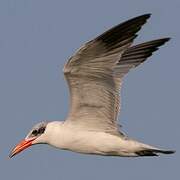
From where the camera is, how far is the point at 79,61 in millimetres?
16359

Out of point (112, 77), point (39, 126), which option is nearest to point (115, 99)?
point (112, 77)

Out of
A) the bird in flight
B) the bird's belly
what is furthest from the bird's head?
the bird's belly

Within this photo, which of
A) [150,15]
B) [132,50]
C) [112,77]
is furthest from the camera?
[132,50]

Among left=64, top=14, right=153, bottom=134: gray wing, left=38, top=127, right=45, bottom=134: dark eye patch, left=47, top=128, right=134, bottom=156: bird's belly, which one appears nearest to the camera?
left=64, top=14, right=153, bottom=134: gray wing

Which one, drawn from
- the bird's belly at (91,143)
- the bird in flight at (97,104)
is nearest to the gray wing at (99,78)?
Answer: the bird in flight at (97,104)

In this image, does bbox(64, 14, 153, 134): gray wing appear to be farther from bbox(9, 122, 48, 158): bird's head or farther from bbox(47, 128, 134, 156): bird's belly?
bbox(9, 122, 48, 158): bird's head

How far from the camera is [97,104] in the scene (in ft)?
56.1

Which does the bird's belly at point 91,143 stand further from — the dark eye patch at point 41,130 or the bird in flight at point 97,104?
the dark eye patch at point 41,130

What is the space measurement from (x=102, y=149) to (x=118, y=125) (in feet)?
2.08

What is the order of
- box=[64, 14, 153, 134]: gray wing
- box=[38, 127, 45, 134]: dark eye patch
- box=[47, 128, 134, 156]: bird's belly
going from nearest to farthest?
box=[64, 14, 153, 134]: gray wing, box=[47, 128, 134, 156]: bird's belly, box=[38, 127, 45, 134]: dark eye patch

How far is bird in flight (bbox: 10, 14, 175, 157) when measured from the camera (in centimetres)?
1642

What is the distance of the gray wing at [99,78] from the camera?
53.7 ft

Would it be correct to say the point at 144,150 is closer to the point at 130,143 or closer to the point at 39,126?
the point at 130,143

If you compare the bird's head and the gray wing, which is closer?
the gray wing
